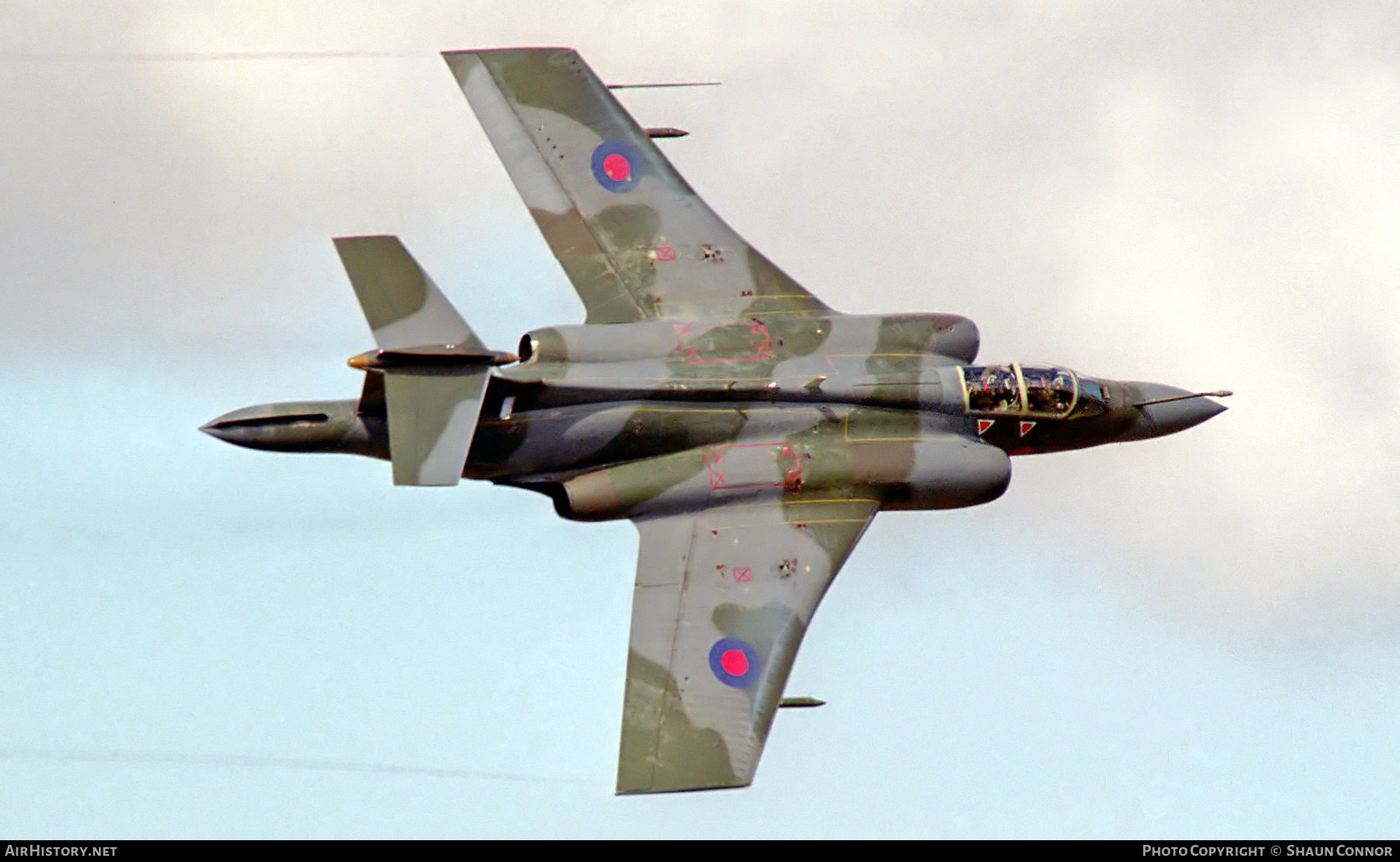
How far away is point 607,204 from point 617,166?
72 cm

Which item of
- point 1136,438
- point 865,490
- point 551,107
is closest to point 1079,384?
point 1136,438

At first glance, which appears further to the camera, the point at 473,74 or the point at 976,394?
the point at 473,74

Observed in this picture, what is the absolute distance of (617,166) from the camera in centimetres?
3725

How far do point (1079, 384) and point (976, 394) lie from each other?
1.88m

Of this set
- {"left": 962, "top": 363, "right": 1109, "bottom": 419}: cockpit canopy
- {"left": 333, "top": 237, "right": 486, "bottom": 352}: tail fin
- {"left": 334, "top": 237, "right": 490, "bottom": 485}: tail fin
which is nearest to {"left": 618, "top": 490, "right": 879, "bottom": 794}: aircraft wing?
{"left": 962, "top": 363, "right": 1109, "bottom": 419}: cockpit canopy

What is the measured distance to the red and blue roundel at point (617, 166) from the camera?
3712cm

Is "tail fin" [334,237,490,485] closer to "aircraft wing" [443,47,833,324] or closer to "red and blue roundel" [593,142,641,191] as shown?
"aircraft wing" [443,47,833,324]

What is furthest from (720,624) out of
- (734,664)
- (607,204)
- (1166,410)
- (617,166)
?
(1166,410)

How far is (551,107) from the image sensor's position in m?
37.7

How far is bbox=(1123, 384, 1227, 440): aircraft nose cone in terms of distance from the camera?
1464 inches

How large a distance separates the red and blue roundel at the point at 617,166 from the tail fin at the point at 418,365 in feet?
16.2

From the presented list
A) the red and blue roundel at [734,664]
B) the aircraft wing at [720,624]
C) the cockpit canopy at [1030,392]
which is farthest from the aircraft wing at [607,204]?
the red and blue roundel at [734,664]

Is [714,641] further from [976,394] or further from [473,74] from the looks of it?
[473,74]

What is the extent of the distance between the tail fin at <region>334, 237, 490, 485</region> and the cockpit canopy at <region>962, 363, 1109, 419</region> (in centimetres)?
765
